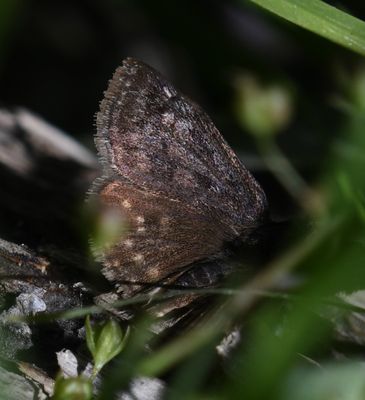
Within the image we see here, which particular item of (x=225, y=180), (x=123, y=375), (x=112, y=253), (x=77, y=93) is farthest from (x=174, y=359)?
(x=77, y=93)

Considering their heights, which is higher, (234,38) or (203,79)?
(234,38)

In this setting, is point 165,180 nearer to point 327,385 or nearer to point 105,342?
point 105,342

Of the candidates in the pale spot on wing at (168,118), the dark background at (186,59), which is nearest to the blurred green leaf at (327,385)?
the pale spot on wing at (168,118)

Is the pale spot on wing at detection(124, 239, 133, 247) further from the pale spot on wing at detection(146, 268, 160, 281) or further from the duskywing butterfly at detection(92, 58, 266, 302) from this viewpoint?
the pale spot on wing at detection(146, 268, 160, 281)

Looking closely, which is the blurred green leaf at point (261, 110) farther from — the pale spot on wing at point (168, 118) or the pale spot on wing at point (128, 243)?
the pale spot on wing at point (128, 243)

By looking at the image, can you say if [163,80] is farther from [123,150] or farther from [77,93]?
[77,93]
